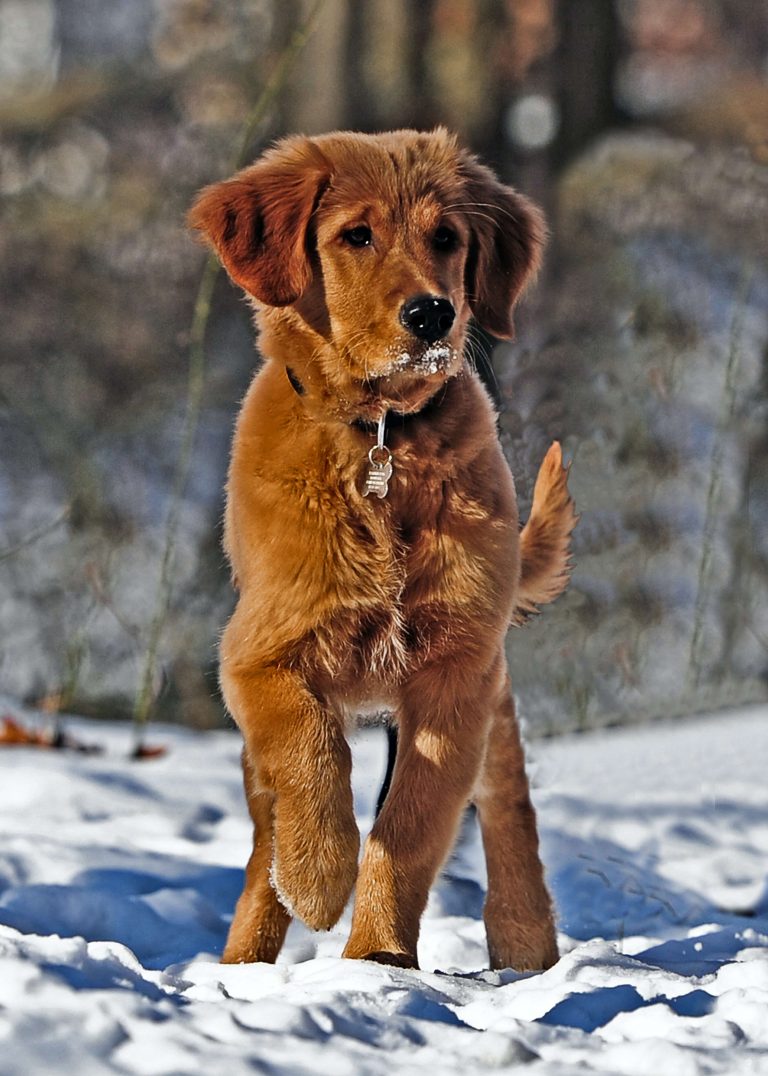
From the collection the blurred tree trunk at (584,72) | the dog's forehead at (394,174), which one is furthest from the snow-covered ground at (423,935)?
the blurred tree trunk at (584,72)

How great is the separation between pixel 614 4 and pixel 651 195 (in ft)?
4.21

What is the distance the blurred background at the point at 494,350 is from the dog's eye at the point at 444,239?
2.15 metres

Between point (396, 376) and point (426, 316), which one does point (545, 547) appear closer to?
point (396, 376)

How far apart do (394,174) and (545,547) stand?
112 cm

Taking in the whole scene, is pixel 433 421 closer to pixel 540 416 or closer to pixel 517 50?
pixel 540 416

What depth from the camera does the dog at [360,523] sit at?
295 centimetres

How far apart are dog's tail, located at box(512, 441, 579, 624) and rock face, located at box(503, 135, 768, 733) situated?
160 cm

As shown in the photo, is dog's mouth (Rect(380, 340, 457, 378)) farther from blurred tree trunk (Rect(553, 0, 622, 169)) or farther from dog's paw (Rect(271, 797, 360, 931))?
blurred tree trunk (Rect(553, 0, 622, 169))

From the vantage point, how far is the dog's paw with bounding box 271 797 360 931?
9.41 feet

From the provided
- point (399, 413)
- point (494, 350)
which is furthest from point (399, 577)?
point (494, 350)

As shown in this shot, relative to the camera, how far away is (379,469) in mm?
3072

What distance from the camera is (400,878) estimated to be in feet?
9.68

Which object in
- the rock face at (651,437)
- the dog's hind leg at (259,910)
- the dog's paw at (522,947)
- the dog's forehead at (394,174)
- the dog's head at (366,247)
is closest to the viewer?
the dog's head at (366,247)

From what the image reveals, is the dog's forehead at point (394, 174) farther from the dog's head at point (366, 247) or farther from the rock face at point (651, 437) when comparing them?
the rock face at point (651, 437)
